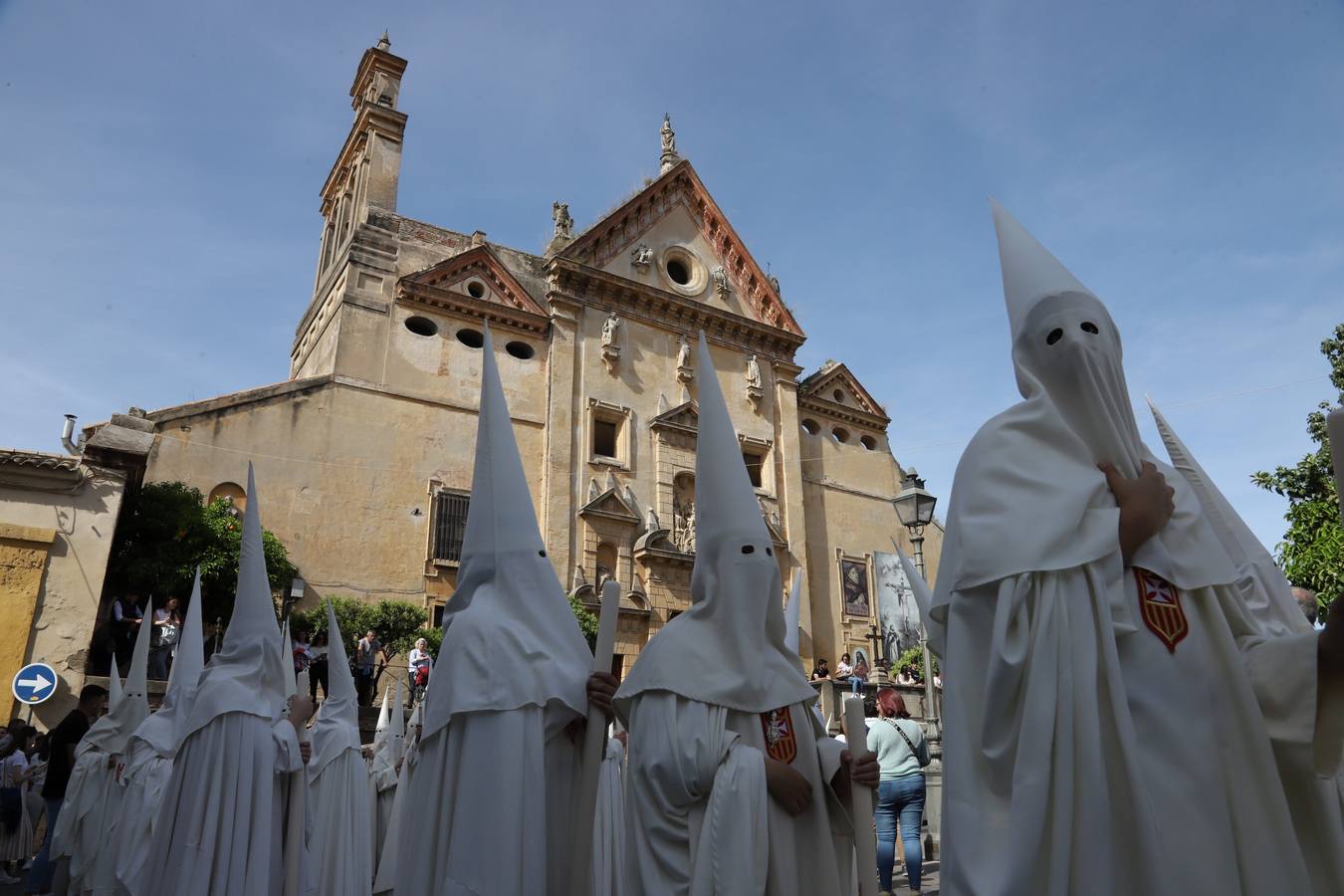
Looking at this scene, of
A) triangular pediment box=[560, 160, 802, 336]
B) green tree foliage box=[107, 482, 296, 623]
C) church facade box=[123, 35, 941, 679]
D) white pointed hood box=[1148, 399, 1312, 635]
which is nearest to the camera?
white pointed hood box=[1148, 399, 1312, 635]

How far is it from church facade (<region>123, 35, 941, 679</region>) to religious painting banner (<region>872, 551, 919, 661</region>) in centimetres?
42

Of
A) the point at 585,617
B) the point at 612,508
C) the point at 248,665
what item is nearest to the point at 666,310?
the point at 612,508

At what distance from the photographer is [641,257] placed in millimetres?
25609

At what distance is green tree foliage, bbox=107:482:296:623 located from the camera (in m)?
15.5

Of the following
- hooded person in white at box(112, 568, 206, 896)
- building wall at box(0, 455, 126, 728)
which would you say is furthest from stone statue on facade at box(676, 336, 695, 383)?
hooded person in white at box(112, 568, 206, 896)

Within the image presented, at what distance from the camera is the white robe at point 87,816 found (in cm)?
812

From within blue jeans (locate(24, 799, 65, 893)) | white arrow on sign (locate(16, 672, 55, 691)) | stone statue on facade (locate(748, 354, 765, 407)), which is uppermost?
stone statue on facade (locate(748, 354, 765, 407))

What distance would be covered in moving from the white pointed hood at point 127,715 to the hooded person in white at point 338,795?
2.03 m

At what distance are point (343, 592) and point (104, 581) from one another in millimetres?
4880

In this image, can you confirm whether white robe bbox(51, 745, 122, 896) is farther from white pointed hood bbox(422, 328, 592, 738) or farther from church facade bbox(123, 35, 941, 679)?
church facade bbox(123, 35, 941, 679)

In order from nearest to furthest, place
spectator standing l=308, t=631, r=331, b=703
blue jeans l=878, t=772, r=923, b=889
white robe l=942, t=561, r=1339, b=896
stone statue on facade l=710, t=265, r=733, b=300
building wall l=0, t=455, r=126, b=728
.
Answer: white robe l=942, t=561, r=1339, b=896 < blue jeans l=878, t=772, r=923, b=889 < building wall l=0, t=455, r=126, b=728 < spectator standing l=308, t=631, r=331, b=703 < stone statue on facade l=710, t=265, r=733, b=300

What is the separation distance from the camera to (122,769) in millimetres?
8180

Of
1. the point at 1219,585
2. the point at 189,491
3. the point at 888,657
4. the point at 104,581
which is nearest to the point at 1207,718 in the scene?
the point at 1219,585

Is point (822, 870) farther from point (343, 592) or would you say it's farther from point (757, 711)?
point (343, 592)
